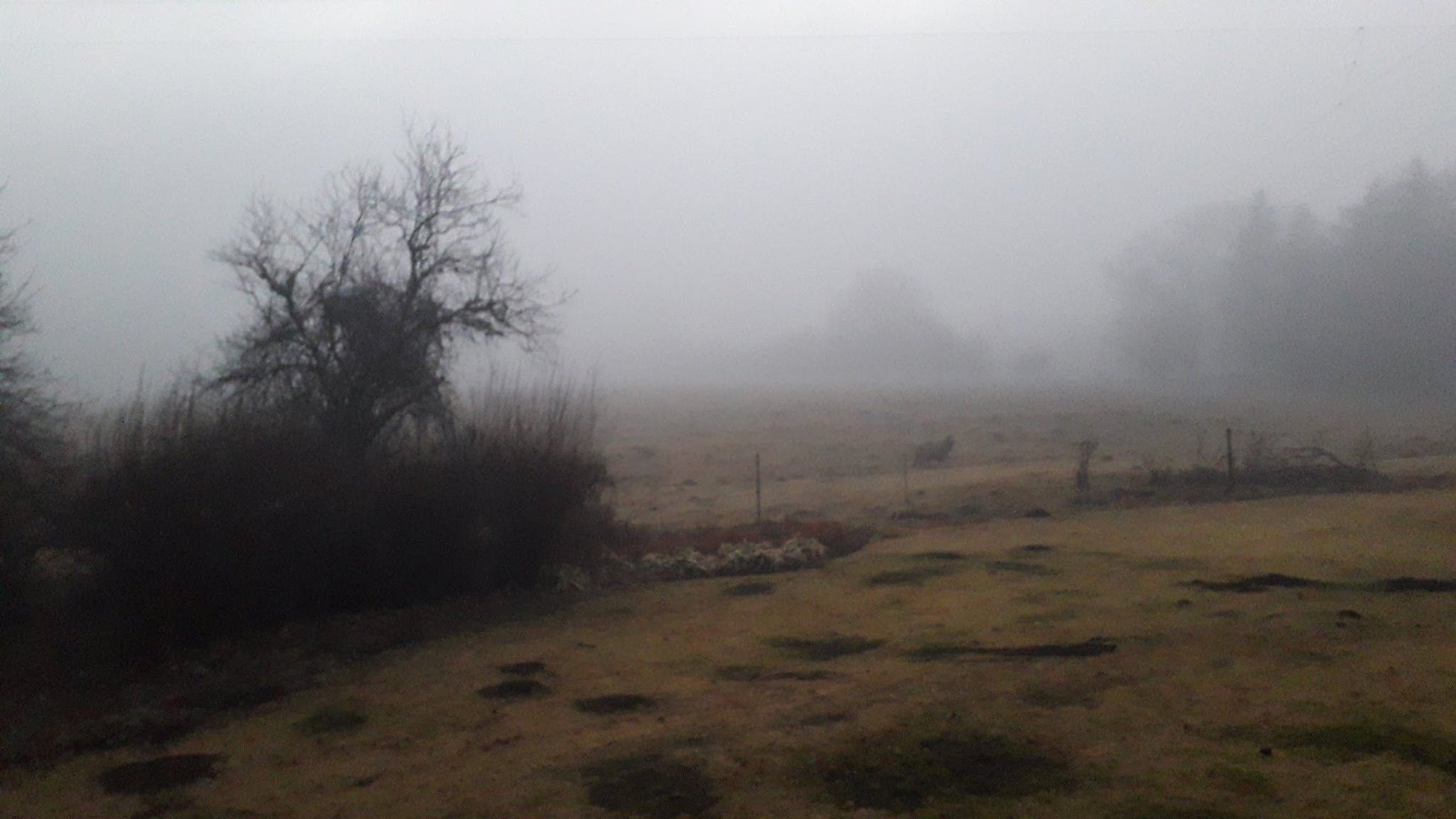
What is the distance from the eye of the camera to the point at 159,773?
9328mm

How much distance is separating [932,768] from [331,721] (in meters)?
6.59

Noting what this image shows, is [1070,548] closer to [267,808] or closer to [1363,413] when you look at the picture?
[267,808]

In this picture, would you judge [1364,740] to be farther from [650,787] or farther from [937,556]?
[937,556]

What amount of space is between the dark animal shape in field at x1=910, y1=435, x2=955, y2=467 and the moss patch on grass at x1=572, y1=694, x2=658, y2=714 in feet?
95.5

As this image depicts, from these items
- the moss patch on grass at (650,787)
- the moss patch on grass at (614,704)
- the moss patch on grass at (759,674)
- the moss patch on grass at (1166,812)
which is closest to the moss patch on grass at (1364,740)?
the moss patch on grass at (1166,812)

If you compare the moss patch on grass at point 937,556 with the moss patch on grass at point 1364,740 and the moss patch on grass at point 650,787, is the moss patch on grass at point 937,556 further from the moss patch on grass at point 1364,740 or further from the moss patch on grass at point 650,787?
the moss patch on grass at point 650,787

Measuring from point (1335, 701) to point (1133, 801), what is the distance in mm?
3245

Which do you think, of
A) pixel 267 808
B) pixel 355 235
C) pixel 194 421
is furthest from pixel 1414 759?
pixel 355 235

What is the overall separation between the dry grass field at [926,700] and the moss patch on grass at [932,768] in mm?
29

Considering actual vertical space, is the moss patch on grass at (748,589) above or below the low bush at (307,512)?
below

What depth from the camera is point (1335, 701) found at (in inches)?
348

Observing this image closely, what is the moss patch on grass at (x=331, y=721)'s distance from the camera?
10.6 meters

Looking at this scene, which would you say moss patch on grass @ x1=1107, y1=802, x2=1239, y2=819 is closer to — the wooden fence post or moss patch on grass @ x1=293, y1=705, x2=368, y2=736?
moss patch on grass @ x1=293, y1=705, x2=368, y2=736

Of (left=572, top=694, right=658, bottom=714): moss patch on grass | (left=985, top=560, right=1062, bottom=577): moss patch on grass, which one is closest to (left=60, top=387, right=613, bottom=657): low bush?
(left=572, top=694, right=658, bottom=714): moss patch on grass
